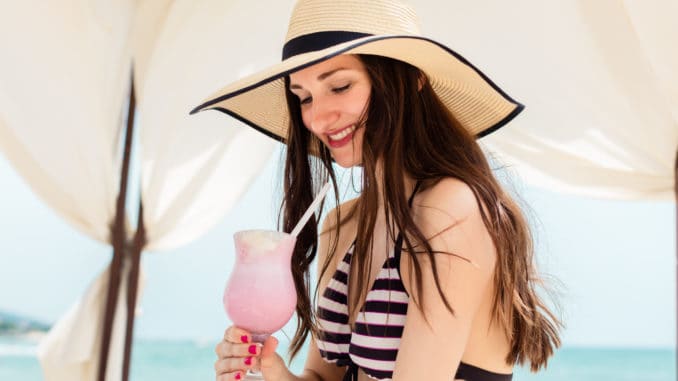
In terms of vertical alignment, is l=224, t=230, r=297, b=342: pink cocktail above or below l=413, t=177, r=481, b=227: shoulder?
below

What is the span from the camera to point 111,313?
370 centimetres

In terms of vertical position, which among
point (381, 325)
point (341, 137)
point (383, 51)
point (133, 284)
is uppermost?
point (383, 51)

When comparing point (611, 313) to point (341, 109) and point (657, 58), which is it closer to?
point (657, 58)

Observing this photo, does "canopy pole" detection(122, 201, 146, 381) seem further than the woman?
Yes

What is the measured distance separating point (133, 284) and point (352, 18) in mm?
2523

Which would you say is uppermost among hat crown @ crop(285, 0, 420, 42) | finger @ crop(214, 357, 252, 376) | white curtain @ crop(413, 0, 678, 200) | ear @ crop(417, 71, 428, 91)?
white curtain @ crop(413, 0, 678, 200)

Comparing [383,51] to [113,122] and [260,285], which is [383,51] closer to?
[260,285]

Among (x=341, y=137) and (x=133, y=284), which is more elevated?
(x=341, y=137)

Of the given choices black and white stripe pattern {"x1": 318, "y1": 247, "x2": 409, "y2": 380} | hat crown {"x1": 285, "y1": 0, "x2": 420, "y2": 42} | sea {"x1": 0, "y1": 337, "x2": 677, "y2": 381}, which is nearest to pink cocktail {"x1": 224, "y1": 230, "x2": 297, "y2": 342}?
black and white stripe pattern {"x1": 318, "y1": 247, "x2": 409, "y2": 380}

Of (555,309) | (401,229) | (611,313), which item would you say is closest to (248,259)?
(401,229)

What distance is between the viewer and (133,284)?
3.75m

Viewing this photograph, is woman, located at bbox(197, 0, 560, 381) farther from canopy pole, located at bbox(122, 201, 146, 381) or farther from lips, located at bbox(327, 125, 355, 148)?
canopy pole, located at bbox(122, 201, 146, 381)

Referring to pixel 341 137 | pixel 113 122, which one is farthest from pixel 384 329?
pixel 113 122

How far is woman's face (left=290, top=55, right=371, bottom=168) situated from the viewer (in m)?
1.57
